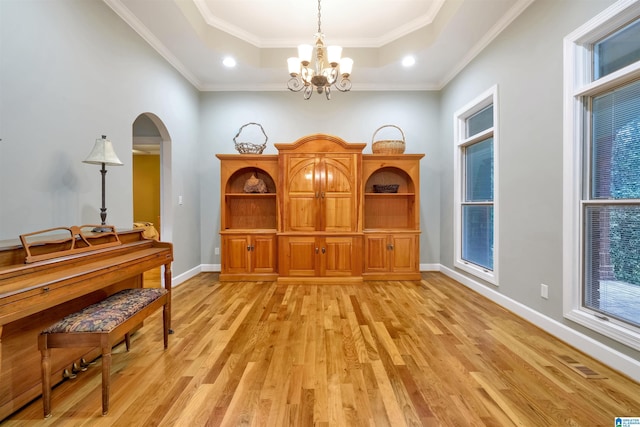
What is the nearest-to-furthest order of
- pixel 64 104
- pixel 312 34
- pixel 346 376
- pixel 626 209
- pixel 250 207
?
pixel 346 376 → pixel 626 209 → pixel 64 104 → pixel 312 34 → pixel 250 207

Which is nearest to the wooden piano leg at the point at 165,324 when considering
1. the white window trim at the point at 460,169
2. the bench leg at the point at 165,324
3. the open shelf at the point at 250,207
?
the bench leg at the point at 165,324

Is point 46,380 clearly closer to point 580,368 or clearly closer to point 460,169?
point 580,368

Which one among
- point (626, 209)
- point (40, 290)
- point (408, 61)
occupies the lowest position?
point (40, 290)

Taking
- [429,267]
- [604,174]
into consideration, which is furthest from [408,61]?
[429,267]

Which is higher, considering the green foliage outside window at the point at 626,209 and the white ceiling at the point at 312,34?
the white ceiling at the point at 312,34

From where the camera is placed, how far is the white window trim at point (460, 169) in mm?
3211

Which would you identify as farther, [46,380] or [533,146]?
[533,146]

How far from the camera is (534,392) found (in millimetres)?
1654

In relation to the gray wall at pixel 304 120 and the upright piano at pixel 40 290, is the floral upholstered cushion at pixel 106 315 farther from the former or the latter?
the gray wall at pixel 304 120

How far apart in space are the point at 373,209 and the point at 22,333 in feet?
13.5

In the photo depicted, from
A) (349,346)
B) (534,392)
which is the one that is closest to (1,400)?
(349,346)

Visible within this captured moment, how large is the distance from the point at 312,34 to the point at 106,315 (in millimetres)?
3993

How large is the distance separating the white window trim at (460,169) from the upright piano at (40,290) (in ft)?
11.9

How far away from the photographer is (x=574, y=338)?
2170 mm
